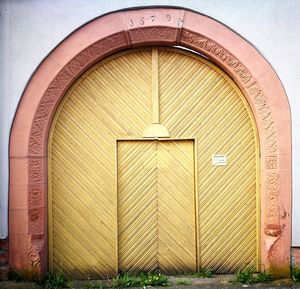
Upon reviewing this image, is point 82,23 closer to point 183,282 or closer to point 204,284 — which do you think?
point 183,282

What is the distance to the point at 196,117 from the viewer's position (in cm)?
548

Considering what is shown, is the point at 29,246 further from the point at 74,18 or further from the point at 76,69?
the point at 74,18

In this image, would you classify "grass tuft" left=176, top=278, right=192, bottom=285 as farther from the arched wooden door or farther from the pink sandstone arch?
the pink sandstone arch

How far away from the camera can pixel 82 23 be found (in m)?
5.16

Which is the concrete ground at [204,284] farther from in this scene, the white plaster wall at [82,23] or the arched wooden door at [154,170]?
the white plaster wall at [82,23]

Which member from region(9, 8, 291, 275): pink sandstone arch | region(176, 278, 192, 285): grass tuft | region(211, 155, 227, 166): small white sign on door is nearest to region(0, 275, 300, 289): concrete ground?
region(176, 278, 192, 285): grass tuft

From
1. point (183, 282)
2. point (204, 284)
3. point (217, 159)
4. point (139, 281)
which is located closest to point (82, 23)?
point (217, 159)

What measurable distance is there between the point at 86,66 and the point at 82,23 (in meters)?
0.54

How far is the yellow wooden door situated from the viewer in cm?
550

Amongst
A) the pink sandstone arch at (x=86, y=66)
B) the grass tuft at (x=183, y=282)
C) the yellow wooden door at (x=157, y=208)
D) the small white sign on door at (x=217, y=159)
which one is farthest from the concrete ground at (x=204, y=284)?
the small white sign on door at (x=217, y=159)

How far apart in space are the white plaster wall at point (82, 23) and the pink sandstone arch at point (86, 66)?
10 cm

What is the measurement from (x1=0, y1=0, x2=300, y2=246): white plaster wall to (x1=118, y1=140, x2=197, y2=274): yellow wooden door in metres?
1.42

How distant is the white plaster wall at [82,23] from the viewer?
5137 millimetres

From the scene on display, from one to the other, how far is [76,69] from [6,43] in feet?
3.10
